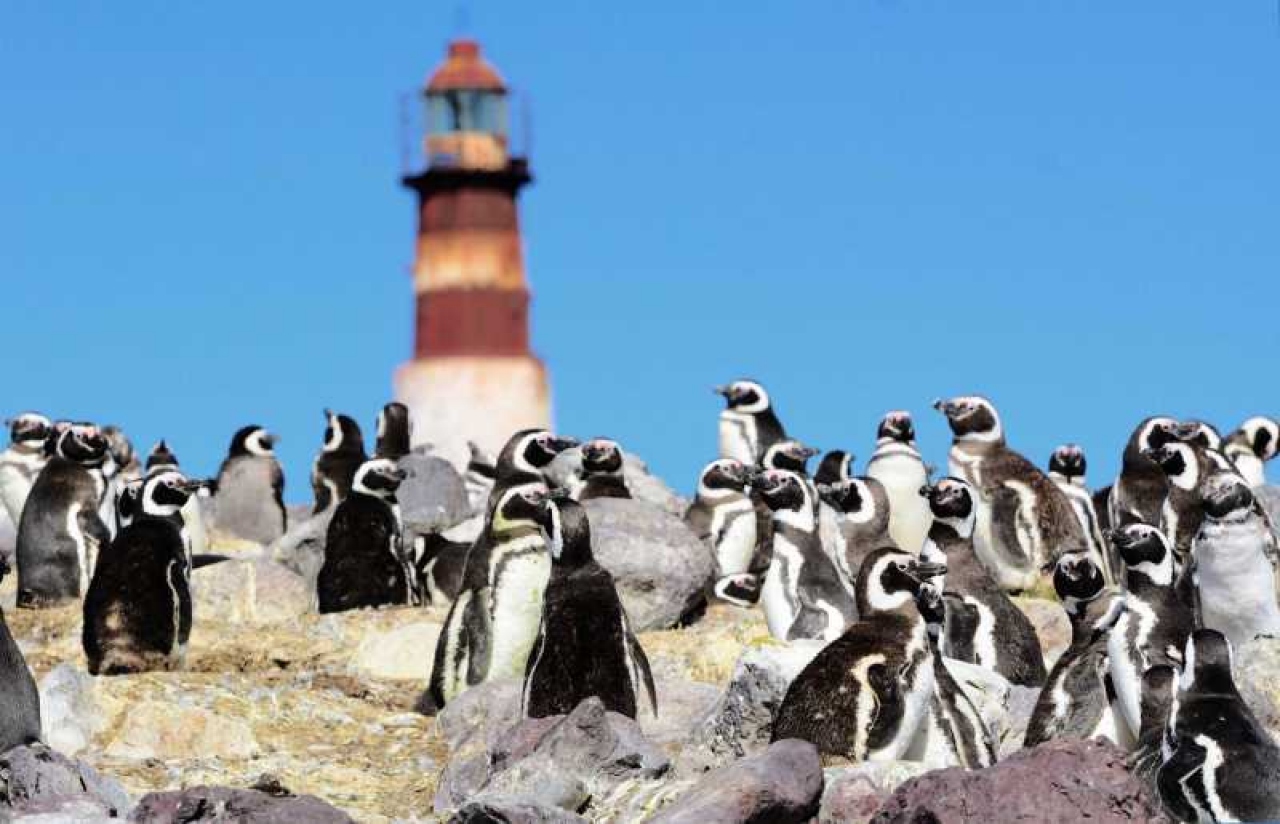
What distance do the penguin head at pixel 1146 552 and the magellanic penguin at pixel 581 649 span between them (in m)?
2.02

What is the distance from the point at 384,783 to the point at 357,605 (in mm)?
4429

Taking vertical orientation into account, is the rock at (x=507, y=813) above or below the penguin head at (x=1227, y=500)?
below

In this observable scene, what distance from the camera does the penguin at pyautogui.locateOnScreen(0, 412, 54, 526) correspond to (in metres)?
19.0

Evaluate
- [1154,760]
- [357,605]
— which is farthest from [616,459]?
[1154,760]

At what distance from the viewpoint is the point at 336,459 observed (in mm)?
20422

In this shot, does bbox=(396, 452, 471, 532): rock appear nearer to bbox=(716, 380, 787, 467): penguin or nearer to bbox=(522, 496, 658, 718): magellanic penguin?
bbox=(716, 380, 787, 467): penguin

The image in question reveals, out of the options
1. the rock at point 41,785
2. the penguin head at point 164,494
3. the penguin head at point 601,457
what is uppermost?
the penguin head at point 601,457

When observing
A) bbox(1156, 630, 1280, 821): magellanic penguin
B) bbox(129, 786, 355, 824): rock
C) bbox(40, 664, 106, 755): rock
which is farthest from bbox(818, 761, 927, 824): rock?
bbox(40, 664, 106, 755): rock

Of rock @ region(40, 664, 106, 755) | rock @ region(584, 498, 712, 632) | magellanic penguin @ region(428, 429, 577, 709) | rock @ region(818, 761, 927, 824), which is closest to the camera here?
rock @ region(818, 761, 927, 824)

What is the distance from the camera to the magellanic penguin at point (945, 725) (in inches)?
387

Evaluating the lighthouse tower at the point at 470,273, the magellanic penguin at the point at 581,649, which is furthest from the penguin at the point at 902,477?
the lighthouse tower at the point at 470,273

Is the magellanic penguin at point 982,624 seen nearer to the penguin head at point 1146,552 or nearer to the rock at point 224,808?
the penguin head at point 1146,552

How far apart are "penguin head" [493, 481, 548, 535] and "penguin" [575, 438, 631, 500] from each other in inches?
143

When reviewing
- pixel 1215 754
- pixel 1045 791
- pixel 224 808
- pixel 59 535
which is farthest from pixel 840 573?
pixel 1045 791
